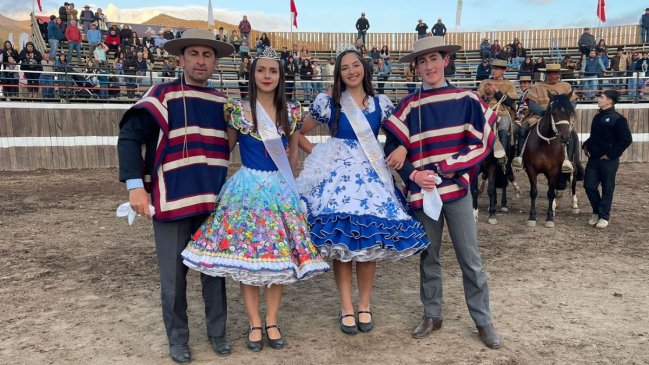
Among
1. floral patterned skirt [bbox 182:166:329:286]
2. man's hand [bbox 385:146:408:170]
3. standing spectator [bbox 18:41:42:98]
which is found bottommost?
floral patterned skirt [bbox 182:166:329:286]

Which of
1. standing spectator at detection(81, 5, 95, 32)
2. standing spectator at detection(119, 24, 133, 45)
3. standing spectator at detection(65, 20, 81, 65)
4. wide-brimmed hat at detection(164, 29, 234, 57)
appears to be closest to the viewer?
wide-brimmed hat at detection(164, 29, 234, 57)

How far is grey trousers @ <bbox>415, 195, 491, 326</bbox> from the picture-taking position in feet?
12.3

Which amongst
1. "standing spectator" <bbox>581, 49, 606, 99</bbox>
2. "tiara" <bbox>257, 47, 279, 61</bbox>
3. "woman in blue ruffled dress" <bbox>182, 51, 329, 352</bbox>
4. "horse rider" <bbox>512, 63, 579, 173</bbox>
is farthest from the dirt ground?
"standing spectator" <bbox>581, 49, 606, 99</bbox>

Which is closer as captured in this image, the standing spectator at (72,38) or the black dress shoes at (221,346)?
the black dress shoes at (221,346)

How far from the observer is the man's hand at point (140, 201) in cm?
326

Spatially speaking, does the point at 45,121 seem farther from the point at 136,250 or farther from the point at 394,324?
the point at 394,324

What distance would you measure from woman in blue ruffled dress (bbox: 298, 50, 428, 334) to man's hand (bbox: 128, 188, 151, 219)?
109cm

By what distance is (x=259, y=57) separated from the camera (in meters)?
3.58

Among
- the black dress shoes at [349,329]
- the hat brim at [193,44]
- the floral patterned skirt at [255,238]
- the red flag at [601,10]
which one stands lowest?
the black dress shoes at [349,329]

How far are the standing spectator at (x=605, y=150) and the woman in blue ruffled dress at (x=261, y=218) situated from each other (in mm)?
5581

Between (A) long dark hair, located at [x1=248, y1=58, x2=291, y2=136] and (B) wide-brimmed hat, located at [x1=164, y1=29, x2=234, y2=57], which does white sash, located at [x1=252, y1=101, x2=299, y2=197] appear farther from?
(B) wide-brimmed hat, located at [x1=164, y1=29, x2=234, y2=57]

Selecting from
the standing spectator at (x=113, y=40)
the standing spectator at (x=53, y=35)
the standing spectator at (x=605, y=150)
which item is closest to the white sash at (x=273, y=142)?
the standing spectator at (x=605, y=150)

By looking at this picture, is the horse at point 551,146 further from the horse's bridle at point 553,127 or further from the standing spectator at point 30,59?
the standing spectator at point 30,59

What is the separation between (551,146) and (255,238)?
19.1ft
